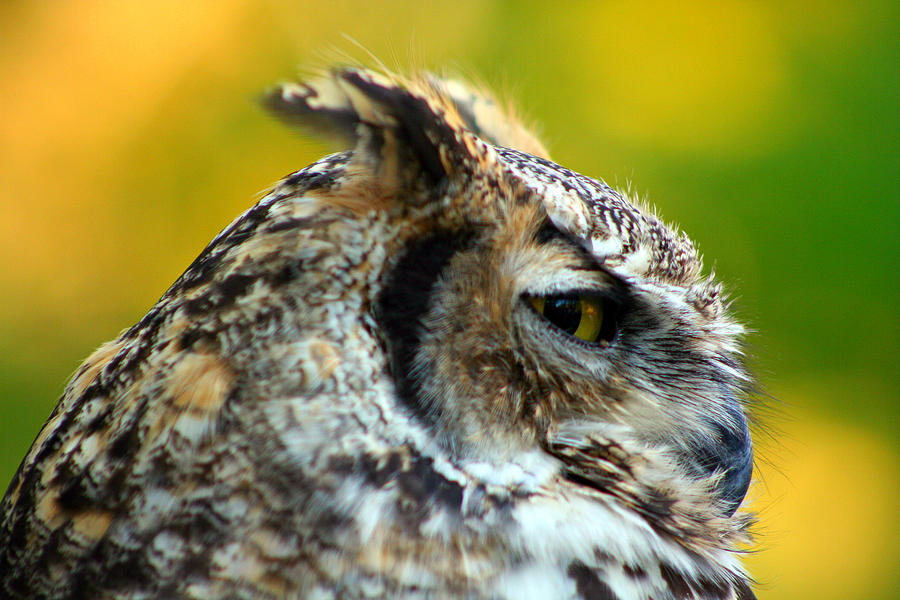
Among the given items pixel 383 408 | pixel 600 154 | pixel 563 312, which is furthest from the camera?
pixel 600 154

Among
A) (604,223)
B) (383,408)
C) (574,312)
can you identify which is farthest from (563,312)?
(383,408)

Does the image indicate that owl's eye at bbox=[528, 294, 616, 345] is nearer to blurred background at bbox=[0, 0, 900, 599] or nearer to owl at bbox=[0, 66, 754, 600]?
owl at bbox=[0, 66, 754, 600]

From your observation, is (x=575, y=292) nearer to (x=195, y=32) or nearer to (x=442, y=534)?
(x=442, y=534)

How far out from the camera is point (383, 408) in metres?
0.96

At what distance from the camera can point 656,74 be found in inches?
164

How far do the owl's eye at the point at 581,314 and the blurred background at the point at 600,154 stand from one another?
109 inches

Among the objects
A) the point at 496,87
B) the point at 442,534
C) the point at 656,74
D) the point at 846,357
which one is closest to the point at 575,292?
the point at 442,534

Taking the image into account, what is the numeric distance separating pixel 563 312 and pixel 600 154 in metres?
3.00

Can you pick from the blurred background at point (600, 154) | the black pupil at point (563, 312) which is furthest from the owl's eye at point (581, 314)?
the blurred background at point (600, 154)

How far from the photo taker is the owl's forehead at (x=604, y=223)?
108 centimetres

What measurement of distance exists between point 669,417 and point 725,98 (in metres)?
3.34

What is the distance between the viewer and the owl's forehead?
1080mm

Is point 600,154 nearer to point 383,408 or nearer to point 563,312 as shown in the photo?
point 563,312

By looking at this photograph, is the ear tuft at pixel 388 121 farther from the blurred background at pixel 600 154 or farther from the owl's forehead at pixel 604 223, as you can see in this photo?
the blurred background at pixel 600 154
